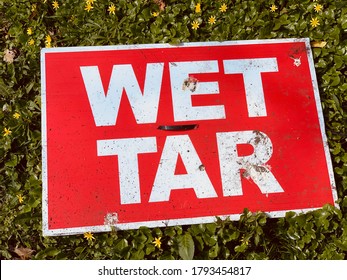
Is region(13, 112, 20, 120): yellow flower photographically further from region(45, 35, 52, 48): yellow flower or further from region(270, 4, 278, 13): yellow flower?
region(270, 4, 278, 13): yellow flower

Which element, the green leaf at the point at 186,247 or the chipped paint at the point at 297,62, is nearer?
the green leaf at the point at 186,247

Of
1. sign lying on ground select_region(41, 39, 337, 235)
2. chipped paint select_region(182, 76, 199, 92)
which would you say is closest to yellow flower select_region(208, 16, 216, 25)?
sign lying on ground select_region(41, 39, 337, 235)

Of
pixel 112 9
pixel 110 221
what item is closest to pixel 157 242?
pixel 110 221

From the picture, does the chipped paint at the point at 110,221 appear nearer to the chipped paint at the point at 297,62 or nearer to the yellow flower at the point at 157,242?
the yellow flower at the point at 157,242

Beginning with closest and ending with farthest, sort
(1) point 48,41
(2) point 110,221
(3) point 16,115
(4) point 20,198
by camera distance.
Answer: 1. (2) point 110,221
2. (4) point 20,198
3. (3) point 16,115
4. (1) point 48,41

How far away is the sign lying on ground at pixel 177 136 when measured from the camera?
223 centimetres

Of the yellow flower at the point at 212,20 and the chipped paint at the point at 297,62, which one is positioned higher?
the yellow flower at the point at 212,20

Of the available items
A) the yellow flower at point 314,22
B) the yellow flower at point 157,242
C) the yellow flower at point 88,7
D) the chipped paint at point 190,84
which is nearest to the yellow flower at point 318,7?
the yellow flower at point 314,22

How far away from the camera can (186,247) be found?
7.30ft

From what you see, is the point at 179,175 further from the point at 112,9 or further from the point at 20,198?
the point at 112,9

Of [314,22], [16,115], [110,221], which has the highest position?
[314,22]

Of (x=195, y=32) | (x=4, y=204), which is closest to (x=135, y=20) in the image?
(x=195, y=32)

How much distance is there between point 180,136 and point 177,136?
0.02 meters

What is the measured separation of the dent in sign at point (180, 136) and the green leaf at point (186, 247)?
0.74 feet
